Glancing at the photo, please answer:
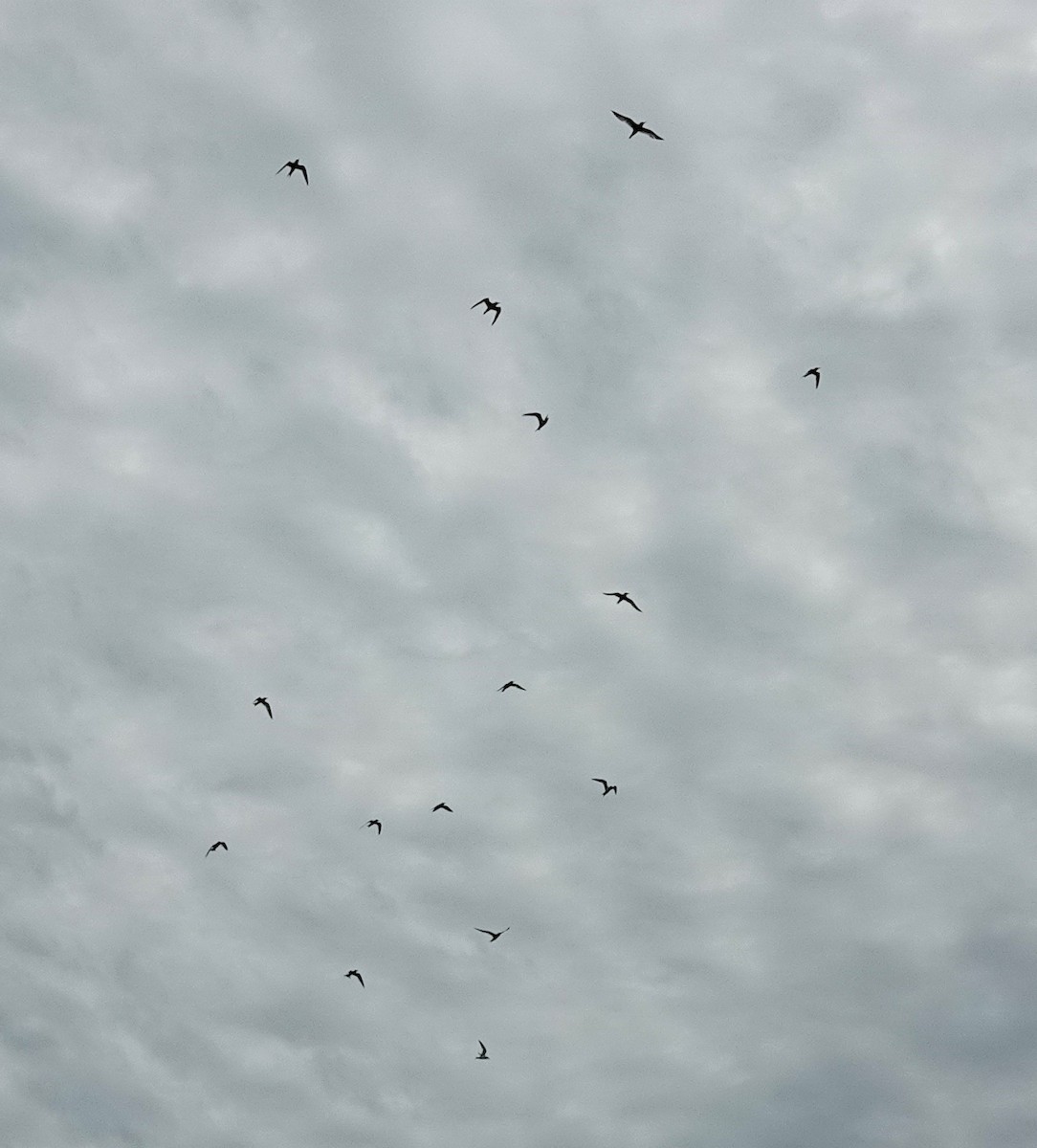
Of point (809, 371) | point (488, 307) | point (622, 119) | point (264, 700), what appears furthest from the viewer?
point (264, 700)

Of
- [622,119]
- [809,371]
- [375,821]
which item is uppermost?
[809,371]

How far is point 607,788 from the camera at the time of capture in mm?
194000

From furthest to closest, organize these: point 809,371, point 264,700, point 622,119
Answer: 1. point 264,700
2. point 809,371
3. point 622,119

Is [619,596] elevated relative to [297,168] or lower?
lower

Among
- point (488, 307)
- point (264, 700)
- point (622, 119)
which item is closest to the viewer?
point (622, 119)

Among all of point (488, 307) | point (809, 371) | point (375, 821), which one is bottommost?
point (375, 821)

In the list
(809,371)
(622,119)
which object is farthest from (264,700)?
(622,119)

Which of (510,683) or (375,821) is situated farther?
(375,821)

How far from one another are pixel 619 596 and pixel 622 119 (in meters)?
69.3

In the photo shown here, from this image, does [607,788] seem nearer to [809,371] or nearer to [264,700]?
[264,700]

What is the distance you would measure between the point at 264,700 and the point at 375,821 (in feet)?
70.4

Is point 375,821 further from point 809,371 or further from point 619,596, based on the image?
point 809,371

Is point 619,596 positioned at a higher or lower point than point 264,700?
higher

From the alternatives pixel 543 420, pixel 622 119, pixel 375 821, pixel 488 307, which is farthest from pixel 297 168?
pixel 375 821
